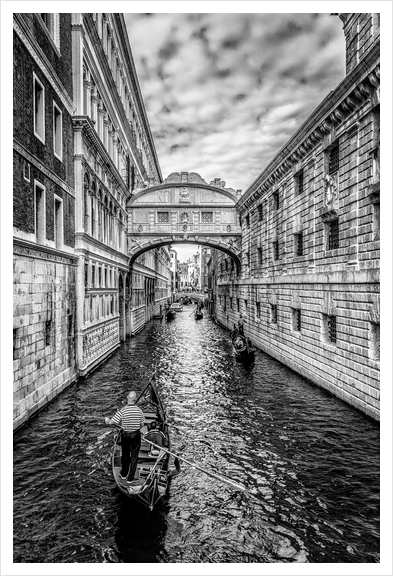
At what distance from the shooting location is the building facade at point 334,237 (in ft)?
35.4

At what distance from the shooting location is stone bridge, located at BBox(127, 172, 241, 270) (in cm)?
2836

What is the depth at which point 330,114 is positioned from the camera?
1291cm

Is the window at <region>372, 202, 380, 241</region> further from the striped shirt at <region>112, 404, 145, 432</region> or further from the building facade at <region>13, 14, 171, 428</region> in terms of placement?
the building facade at <region>13, 14, 171, 428</region>

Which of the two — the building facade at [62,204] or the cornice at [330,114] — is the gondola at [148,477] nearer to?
the building facade at [62,204]

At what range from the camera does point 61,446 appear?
9094mm

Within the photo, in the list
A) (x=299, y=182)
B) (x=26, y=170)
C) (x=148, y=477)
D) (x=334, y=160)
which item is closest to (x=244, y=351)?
(x=299, y=182)

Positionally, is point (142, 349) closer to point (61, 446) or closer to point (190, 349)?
point (190, 349)

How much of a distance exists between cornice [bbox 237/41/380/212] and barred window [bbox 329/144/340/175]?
668 millimetres

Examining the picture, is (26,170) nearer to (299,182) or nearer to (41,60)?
(41,60)

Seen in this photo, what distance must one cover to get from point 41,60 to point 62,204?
14.0 feet

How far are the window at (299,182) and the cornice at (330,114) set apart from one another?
491 millimetres

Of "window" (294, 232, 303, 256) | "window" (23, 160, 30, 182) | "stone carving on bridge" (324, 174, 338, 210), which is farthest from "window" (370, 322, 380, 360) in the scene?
"window" (23, 160, 30, 182)

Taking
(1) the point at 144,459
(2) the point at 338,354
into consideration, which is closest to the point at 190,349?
(2) the point at 338,354

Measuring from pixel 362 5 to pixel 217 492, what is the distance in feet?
26.9
